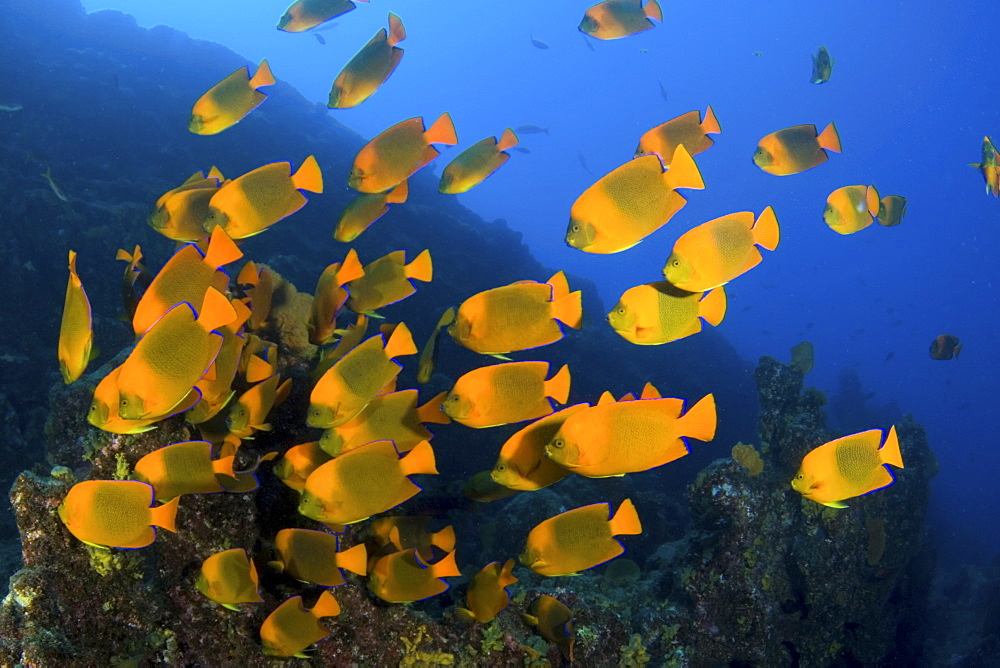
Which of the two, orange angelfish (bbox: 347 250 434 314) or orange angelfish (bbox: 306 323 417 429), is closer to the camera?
orange angelfish (bbox: 306 323 417 429)

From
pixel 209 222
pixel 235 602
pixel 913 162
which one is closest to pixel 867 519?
pixel 235 602

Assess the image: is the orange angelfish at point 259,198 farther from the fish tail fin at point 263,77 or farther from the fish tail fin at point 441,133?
the fish tail fin at point 263,77

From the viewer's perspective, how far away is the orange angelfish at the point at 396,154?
3.15 metres

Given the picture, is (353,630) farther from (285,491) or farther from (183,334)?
(183,334)

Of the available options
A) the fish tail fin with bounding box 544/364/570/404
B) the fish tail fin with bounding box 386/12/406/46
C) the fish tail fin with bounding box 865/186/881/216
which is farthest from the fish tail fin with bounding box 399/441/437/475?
the fish tail fin with bounding box 865/186/881/216

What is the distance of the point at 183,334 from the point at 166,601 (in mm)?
1664

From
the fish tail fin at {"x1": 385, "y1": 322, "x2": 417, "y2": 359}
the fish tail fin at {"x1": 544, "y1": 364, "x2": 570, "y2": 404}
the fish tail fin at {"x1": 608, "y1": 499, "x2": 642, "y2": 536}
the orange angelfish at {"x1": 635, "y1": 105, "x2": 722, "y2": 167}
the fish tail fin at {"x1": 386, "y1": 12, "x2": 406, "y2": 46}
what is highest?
the fish tail fin at {"x1": 386, "y1": 12, "x2": 406, "y2": 46}

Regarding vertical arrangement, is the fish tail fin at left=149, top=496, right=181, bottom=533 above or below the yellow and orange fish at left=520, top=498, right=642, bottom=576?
above

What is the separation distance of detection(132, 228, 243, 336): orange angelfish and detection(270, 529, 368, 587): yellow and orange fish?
1.22 metres

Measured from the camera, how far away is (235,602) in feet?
8.17

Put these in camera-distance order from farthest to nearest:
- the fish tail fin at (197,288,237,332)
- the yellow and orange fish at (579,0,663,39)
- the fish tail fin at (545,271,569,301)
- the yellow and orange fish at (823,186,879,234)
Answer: the yellow and orange fish at (579,0,663,39) → the yellow and orange fish at (823,186,879,234) → the fish tail fin at (545,271,569,301) → the fish tail fin at (197,288,237,332)

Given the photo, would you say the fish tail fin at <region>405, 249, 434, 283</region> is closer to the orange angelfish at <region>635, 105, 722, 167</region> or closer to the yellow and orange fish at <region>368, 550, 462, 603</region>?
the orange angelfish at <region>635, 105, 722, 167</region>

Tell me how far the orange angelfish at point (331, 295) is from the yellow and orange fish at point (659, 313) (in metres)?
1.55

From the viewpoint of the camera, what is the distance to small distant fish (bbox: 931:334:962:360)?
8.00m
